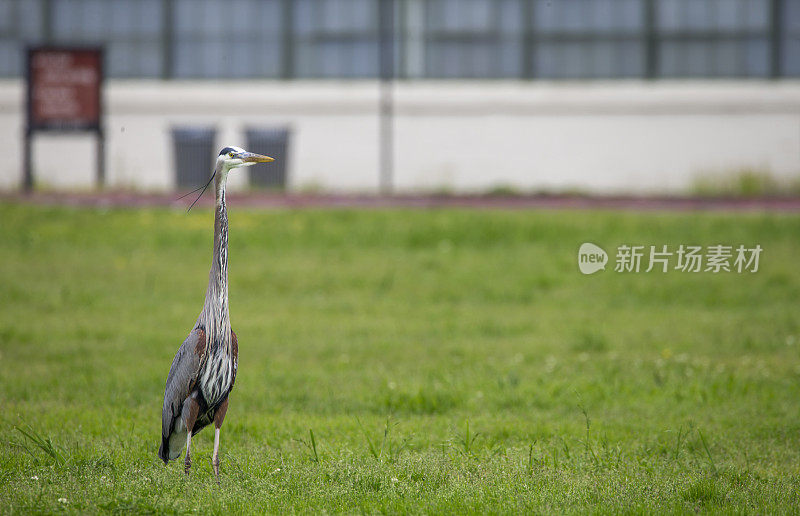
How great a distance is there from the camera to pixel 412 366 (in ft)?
33.3

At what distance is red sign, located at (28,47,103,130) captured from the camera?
26.1 meters

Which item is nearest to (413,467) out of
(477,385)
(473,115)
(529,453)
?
(529,453)

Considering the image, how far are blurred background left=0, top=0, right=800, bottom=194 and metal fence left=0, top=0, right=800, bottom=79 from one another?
0.16 ft

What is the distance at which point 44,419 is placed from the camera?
7.61 metres

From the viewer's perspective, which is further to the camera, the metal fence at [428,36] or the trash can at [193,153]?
the trash can at [193,153]

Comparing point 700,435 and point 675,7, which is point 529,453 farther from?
point 675,7

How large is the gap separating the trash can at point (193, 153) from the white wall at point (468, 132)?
11.6 inches

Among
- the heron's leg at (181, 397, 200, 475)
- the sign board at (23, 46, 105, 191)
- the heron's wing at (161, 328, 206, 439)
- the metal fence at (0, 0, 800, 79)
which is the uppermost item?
the metal fence at (0, 0, 800, 79)

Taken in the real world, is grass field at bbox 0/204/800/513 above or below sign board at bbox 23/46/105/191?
below

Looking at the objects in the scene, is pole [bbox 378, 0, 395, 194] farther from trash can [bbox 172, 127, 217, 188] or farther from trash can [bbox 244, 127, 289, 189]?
trash can [bbox 172, 127, 217, 188]

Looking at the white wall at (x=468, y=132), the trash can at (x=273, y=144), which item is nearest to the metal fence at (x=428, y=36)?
the white wall at (x=468, y=132)

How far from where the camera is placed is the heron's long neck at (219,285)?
18.6 ft

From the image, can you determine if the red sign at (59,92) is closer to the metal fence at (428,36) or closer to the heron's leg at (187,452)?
the metal fence at (428,36)

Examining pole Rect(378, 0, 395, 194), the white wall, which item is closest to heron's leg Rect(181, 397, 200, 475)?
the white wall
